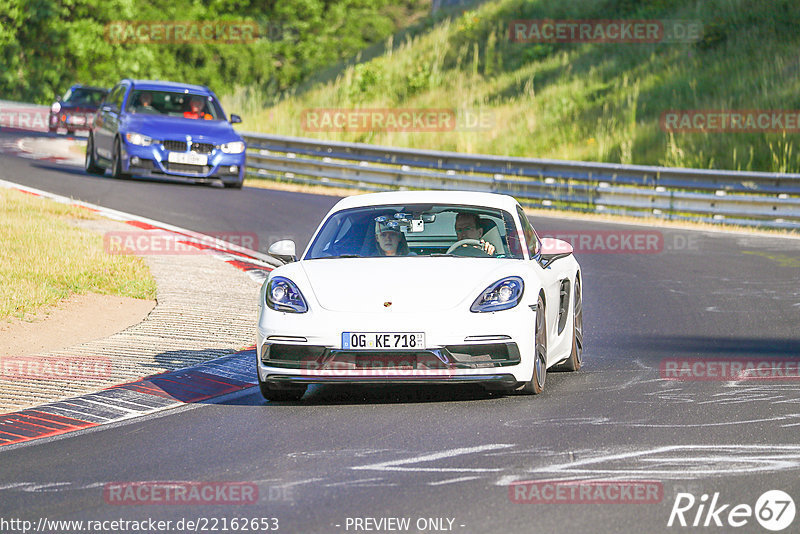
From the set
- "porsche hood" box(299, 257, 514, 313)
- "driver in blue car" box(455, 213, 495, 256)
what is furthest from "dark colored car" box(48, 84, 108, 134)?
"porsche hood" box(299, 257, 514, 313)

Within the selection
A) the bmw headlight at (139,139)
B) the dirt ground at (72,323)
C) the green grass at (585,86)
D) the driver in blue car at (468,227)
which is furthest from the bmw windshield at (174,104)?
the driver in blue car at (468,227)

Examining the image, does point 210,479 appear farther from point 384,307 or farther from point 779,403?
point 779,403

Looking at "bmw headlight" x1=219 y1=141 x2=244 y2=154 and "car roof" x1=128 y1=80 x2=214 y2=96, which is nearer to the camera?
"bmw headlight" x1=219 y1=141 x2=244 y2=154

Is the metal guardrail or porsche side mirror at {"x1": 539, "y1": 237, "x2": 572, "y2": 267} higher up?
porsche side mirror at {"x1": 539, "y1": 237, "x2": 572, "y2": 267}

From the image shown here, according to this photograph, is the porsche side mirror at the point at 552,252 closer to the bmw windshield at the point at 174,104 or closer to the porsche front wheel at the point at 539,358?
the porsche front wheel at the point at 539,358

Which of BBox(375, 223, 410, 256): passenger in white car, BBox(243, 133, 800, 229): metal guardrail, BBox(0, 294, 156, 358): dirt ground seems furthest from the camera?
BBox(243, 133, 800, 229): metal guardrail

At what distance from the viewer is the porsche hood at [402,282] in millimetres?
8375

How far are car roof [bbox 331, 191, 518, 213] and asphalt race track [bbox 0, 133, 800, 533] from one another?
1.31m

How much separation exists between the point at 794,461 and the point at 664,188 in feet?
57.3

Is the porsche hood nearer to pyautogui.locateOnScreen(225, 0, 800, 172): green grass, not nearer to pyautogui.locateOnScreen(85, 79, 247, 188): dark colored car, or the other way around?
pyautogui.locateOnScreen(85, 79, 247, 188): dark colored car

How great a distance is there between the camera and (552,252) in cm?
941

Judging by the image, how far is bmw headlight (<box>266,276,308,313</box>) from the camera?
8585 millimetres

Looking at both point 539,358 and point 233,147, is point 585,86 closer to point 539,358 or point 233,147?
point 233,147

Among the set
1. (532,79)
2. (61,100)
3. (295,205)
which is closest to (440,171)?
(295,205)
